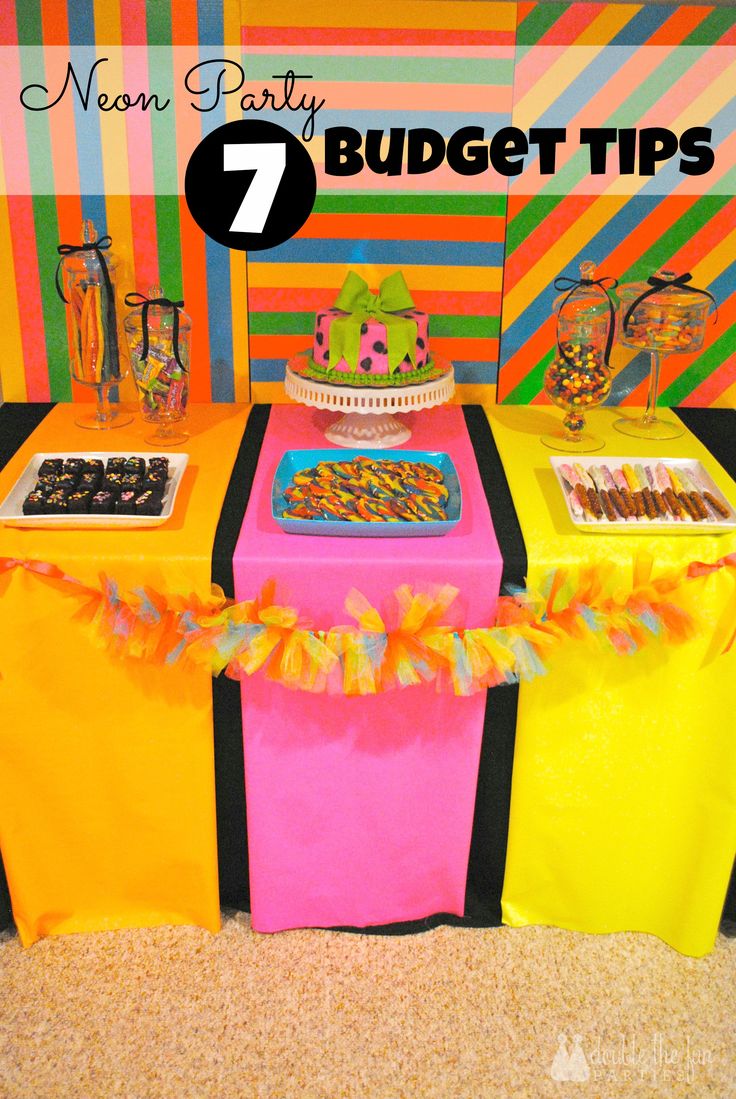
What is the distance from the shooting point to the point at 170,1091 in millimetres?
1654

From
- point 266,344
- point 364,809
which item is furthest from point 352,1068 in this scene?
point 266,344

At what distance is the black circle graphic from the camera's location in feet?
6.51

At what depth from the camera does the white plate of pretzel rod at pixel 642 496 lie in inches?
66.5

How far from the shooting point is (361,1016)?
1.77 metres

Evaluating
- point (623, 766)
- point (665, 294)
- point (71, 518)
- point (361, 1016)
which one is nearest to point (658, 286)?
point (665, 294)

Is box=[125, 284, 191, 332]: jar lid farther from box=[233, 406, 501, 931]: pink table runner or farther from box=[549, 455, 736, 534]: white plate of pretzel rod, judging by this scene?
box=[549, 455, 736, 534]: white plate of pretzel rod

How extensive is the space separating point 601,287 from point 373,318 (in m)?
0.43

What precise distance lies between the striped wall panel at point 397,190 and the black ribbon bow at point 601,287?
124mm

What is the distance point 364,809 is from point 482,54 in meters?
1.35

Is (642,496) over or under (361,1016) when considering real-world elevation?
over

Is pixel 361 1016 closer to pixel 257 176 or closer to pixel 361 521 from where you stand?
pixel 361 521

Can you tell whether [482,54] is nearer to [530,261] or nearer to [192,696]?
[530,261]

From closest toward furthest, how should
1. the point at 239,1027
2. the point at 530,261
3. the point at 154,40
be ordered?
the point at 239,1027, the point at 154,40, the point at 530,261

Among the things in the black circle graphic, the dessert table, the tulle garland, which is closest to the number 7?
the black circle graphic
